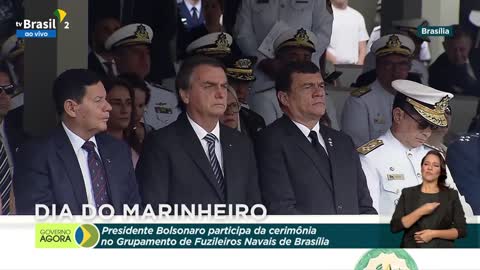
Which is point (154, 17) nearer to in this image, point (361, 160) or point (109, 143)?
point (109, 143)

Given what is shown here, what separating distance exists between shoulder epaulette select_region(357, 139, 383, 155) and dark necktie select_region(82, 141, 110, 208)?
1350 millimetres

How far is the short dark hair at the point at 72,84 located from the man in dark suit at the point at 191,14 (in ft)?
1.73

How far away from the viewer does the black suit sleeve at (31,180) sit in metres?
5.76

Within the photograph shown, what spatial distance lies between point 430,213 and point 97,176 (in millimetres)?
1755

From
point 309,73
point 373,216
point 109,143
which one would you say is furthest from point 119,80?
point 373,216

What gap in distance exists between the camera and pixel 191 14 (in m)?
5.88

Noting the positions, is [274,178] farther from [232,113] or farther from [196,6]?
Result: [196,6]

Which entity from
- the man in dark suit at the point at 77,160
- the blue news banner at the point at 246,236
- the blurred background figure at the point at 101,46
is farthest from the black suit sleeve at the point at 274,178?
the blurred background figure at the point at 101,46

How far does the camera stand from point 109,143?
589 cm

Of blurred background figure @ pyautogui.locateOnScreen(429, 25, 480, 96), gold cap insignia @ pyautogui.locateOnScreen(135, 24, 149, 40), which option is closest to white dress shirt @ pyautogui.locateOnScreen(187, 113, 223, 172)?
gold cap insignia @ pyautogui.locateOnScreen(135, 24, 149, 40)

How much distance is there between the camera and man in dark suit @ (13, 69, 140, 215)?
5.77 metres

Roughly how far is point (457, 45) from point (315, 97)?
2.61 feet

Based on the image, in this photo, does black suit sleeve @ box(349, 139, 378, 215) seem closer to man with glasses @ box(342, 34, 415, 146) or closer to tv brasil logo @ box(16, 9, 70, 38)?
man with glasses @ box(342, 34, 415, 146)

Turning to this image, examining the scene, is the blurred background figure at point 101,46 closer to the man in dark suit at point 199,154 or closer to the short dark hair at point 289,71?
the man in dark suit at point 199,154
